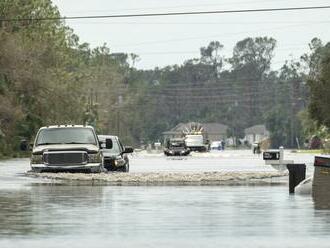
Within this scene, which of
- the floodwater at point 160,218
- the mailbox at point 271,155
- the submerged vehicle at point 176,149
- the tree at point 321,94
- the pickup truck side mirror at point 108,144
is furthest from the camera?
the submerged vehicle at point 176,149

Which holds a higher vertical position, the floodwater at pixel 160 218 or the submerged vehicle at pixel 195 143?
the submerged vehicle at pixel 195 143

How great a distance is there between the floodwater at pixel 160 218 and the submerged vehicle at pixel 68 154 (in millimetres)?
6885

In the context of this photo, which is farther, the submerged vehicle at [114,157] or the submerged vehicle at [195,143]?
the submerged vehicle at [195,143]

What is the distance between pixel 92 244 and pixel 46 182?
18.6m

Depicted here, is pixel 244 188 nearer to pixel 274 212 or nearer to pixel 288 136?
pixel 274 212

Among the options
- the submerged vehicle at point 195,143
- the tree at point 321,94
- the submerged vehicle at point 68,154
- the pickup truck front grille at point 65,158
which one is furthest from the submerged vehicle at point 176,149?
the pickup truck front grille at point 65,158

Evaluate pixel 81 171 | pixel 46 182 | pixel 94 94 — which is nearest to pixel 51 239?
pixel 46 182

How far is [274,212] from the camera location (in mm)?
19969

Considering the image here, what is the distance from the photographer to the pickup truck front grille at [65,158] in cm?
3553

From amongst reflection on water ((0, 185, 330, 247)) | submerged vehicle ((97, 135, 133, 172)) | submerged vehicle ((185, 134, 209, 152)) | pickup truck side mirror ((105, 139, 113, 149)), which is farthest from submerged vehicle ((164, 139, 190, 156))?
reflection on water ((0, 185, 330, 247))

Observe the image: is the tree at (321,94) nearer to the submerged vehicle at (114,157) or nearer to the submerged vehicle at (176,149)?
the submerged vehicle at (114,157)

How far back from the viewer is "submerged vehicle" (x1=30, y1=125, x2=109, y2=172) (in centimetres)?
3556

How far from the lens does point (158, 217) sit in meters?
18.9

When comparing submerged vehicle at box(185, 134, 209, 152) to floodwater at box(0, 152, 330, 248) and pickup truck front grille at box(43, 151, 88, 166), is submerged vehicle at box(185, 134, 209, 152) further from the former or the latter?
floodwater at box(0, 152, 330, 248)
